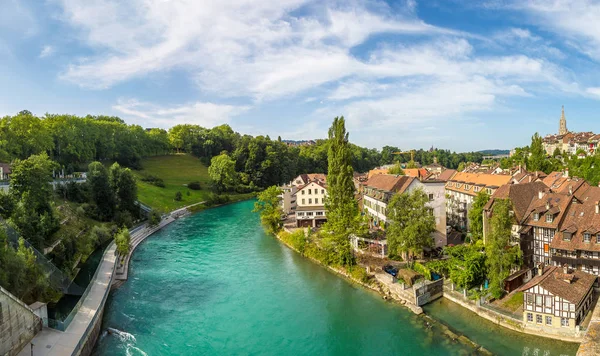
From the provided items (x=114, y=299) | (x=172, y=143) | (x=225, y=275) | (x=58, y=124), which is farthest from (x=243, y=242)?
(x=172, y=143)

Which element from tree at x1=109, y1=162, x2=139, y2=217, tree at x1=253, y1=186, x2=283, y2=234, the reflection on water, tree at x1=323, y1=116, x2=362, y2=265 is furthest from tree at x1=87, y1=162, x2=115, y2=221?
the reflection on water

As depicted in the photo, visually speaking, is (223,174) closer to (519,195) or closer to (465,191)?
(465,191)

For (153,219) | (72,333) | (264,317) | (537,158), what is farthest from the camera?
(537,158)

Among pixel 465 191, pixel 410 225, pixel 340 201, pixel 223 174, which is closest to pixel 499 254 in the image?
pixel 410 225

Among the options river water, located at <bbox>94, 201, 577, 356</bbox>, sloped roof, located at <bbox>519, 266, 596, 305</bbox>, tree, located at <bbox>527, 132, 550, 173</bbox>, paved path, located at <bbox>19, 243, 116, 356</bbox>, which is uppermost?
tree, located at <bbox>527, 132, 550, 173</bbox>

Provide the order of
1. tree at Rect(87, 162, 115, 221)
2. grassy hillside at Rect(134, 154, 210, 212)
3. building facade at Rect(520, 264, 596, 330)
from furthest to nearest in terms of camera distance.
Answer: grassy hillside at Rect(134, 154, 210, 212), tree at Rect(87, 162, 115, 221), building facade at Rect(520, 264, 596, 330)

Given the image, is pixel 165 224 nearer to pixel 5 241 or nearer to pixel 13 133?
pixel 13 133

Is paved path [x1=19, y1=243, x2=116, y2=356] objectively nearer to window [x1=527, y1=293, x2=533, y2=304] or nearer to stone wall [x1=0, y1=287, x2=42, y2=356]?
stone wall [x1=0, y1=287, x2=42, y2=356]
